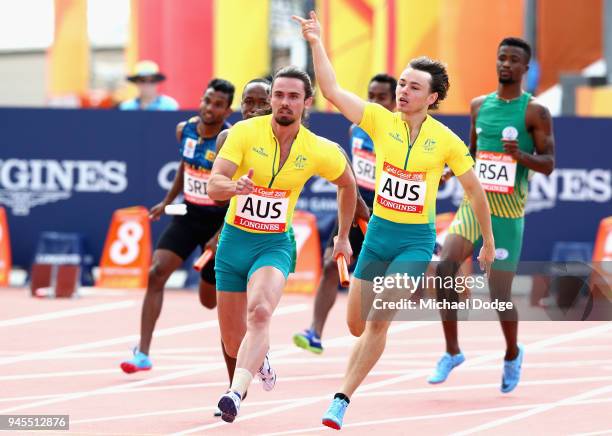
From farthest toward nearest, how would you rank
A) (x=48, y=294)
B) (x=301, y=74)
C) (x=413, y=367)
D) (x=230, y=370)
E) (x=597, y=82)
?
(x=597, y=82) → (x=48, y=294) → (x=413, y=367) → (x=230, y=370) → (x=301, y=74)

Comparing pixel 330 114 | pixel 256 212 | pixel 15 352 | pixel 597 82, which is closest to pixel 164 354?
pixel 15 352

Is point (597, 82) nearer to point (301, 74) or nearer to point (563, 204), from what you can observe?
point (563, 204)

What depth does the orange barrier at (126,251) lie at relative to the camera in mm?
17875

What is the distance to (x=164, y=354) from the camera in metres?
12.8

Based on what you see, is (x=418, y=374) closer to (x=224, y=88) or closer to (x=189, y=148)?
(x=189, y=148)

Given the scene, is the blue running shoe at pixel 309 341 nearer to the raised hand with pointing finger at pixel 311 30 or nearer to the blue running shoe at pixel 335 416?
the blue running shoe at pixel 335 416

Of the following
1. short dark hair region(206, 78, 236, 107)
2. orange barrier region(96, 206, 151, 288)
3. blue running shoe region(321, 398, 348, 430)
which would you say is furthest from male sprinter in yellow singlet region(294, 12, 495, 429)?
orange barrier region(96, 206, 151, 288)

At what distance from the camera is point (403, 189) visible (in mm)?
9203

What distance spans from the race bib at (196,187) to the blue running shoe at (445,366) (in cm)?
208

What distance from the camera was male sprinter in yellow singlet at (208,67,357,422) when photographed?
8.77 m

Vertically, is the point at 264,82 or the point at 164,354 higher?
the point at 264,82

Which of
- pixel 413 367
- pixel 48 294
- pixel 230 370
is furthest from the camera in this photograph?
pixel 48 294

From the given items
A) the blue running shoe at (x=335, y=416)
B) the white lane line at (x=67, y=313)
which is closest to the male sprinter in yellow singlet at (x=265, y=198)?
the blue running shoe at (x=335, y=416)

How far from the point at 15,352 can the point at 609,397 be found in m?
4.88
